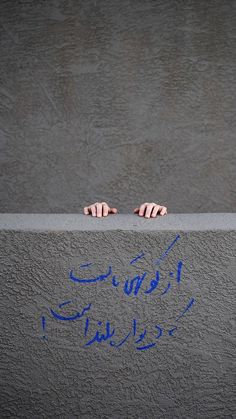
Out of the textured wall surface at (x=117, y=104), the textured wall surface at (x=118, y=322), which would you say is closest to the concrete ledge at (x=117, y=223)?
the textured wall surface at (x=118, y=322)

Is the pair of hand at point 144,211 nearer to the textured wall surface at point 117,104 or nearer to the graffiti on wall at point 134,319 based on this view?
the graffiti on wall at point 134,319

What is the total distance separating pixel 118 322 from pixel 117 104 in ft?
7.21

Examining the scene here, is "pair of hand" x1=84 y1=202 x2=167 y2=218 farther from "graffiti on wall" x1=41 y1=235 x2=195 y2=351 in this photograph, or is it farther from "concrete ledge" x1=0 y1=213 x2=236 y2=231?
"graffiti on wall" x1=41 y1=235 x2=195 y2=351

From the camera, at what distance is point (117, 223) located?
5.75ft

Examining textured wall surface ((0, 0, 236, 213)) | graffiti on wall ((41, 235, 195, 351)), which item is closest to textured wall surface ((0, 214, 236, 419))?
graffiti on wall ((41, 235, 195, 351))

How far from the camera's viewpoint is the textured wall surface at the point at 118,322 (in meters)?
1.71

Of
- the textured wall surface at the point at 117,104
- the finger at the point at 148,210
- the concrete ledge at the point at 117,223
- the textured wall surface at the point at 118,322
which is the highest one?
the textured wall surface at the point at 117,104

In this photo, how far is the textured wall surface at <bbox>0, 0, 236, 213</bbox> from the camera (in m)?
3.32

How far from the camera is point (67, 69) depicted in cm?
340

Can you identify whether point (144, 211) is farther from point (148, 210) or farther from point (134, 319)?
point (134, 319)

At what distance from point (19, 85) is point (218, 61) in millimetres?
1733

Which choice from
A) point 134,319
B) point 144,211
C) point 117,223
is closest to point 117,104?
point 144,211

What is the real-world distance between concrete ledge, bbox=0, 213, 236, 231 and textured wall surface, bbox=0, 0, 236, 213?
1.68 meters

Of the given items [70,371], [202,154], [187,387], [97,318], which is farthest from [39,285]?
[202,154]
